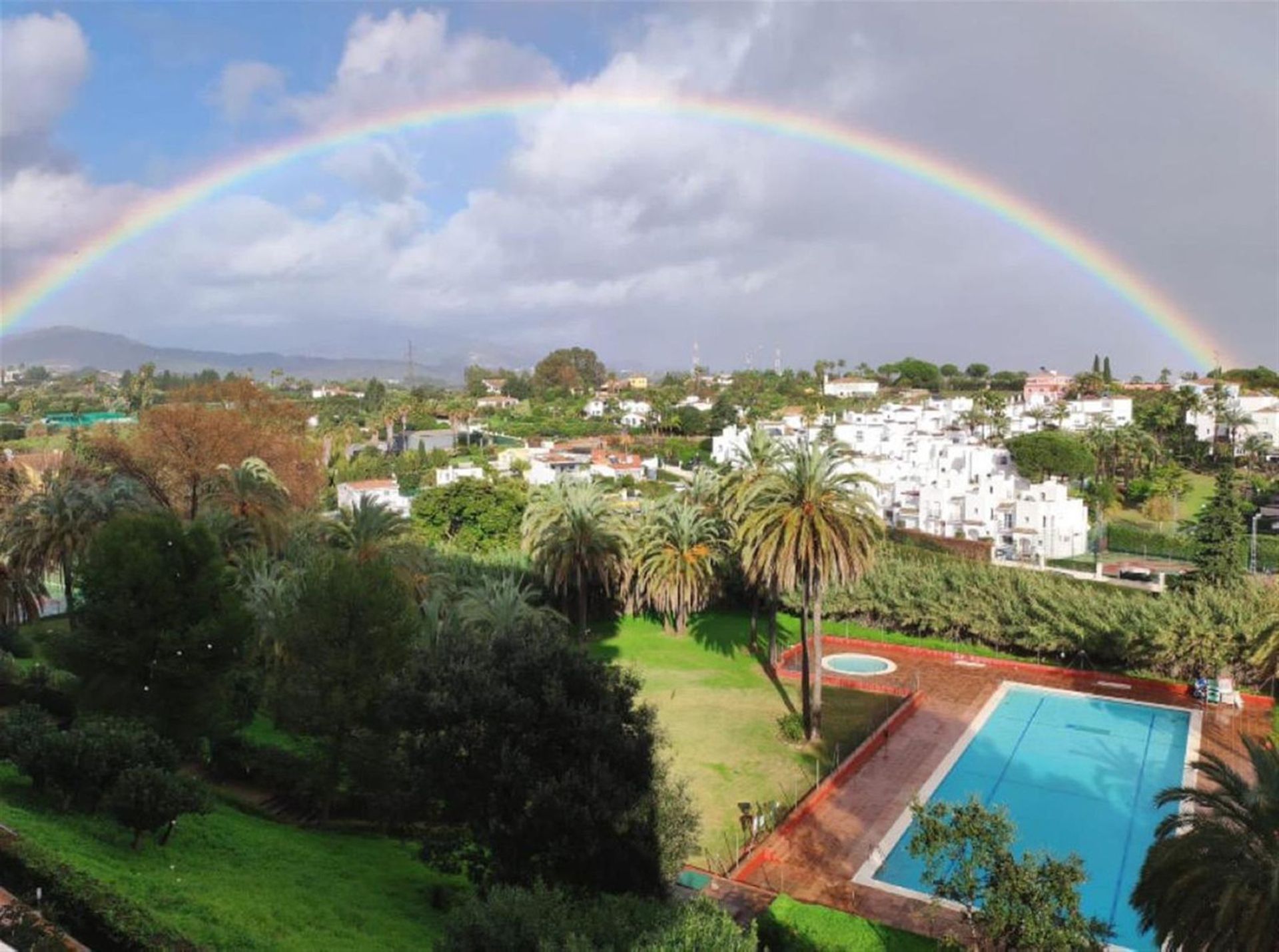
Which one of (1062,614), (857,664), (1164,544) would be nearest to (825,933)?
(857,664)

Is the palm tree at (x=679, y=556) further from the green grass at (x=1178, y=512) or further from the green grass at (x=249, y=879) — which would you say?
the green grass at (x=1178, y=512)

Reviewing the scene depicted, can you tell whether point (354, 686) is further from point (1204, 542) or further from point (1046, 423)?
point (1046, 423)

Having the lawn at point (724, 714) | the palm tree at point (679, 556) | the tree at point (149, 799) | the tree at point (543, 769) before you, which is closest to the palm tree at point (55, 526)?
the tree at point (149, 799)

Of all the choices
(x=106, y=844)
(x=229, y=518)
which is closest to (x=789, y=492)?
(x=106, y=844)

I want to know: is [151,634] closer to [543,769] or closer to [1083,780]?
[543,769]

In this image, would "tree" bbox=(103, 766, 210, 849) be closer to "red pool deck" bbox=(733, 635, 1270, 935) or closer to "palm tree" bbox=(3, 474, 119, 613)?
"red pool deck" bbox=(733, 635, 1270, 935)

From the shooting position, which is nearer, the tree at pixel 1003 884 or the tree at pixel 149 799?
the tree at pixel 1003 884
